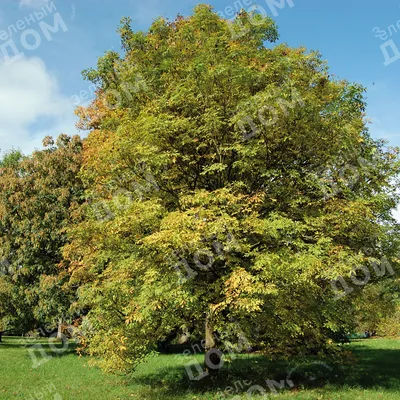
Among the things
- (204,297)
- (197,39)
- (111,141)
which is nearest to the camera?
(204,297)

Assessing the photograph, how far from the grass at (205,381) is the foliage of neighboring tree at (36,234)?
13.7 feet

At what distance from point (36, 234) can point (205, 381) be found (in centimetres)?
1642

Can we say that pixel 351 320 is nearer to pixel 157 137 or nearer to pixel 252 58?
pixel 157 137

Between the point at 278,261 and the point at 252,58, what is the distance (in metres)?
7.71

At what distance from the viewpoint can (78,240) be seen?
14.2 meters

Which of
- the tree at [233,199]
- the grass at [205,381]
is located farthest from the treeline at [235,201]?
the grass at [205,381]

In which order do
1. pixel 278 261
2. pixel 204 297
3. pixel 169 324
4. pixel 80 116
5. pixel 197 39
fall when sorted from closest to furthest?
pixel 278 261, pixel 204 297, pixel 169 324, pixel 197 39, pixel 80 116

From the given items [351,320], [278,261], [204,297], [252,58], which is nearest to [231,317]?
[204,297]

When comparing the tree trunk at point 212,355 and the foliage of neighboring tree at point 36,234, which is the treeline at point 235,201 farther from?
the foliage of neighboring tree at point 36,234

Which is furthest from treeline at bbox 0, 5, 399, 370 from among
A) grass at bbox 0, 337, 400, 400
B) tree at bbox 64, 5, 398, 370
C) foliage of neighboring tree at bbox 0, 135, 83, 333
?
foliage of neighboring tree at bbox 0, 135, 83, 333

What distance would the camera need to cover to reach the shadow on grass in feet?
46.0

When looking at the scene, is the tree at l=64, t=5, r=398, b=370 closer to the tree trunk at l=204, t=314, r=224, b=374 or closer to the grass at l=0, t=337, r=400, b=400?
the tree trunk at l=204, t=314, r=224, b=374

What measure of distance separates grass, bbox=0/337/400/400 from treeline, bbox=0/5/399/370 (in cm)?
156

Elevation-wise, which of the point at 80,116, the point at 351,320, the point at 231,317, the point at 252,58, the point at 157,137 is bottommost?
the point at 351,320
